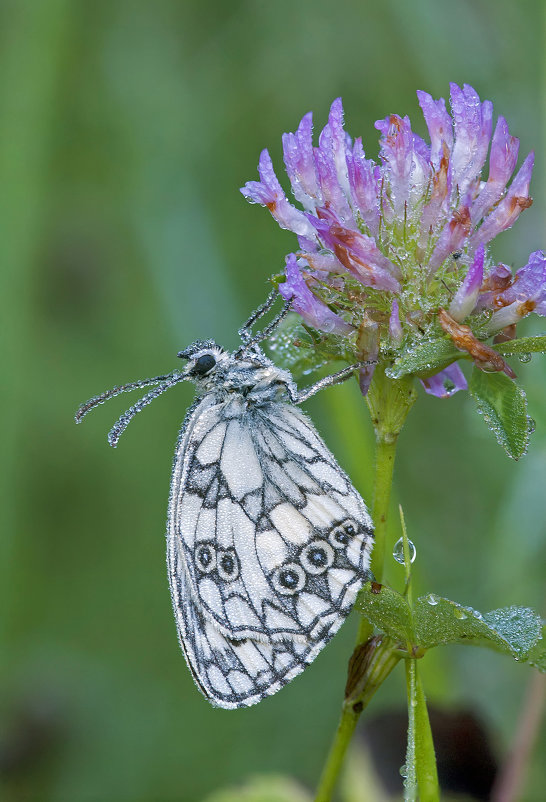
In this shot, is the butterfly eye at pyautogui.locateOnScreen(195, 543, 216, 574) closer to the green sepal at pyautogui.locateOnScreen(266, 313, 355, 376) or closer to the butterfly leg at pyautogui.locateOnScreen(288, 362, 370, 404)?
the butterfly leg at pyautogui.locateOnScreen(288, 362, 370, 404)

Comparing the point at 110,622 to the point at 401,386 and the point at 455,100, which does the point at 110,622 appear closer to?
the point at 401,386

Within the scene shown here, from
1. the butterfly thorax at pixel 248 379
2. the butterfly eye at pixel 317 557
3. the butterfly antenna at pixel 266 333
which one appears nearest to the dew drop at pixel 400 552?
the butterfly eye at pixel 317 557

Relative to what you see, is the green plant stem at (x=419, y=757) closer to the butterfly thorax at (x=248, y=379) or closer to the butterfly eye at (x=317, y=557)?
the butterfly eye at (x=317, y=557)

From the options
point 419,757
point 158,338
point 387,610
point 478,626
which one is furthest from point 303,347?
point 158,338

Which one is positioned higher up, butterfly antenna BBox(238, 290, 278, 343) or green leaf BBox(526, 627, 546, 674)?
butterfly antenna BBox(238, 290, 278, 343)

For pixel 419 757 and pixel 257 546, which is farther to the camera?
pixel 257 546

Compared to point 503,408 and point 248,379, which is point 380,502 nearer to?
point 503,408

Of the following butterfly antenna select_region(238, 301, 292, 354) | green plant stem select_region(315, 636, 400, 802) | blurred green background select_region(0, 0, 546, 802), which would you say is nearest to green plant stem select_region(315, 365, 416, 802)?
green plant stem select_region(315, 636, 400, 802)
